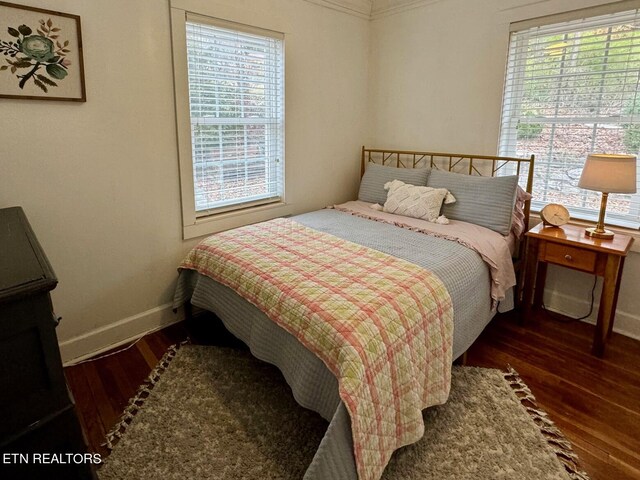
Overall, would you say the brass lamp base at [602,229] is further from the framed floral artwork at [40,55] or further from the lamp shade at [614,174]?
the framed floral artwork at [40,55]

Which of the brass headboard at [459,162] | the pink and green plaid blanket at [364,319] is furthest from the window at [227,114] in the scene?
the brass headboard at [459,162]

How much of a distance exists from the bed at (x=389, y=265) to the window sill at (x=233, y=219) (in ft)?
1.02

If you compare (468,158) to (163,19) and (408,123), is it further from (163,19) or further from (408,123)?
(163,19)

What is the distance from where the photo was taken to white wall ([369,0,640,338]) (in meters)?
2.70

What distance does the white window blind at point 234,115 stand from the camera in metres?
2.56

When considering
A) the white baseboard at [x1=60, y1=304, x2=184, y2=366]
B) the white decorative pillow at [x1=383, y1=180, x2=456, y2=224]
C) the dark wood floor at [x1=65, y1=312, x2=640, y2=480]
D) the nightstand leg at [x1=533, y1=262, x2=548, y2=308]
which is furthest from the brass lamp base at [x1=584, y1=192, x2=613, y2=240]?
the white baseboard at [x1=60, y1=304, x2=184, y2=366]

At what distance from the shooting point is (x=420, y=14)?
3.23 m

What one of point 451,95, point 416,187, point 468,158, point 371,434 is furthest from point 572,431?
point 451,95

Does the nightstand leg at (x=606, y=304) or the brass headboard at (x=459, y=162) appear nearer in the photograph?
the nightstand leg at (x=606, y=304)

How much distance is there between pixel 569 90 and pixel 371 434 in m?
2.54

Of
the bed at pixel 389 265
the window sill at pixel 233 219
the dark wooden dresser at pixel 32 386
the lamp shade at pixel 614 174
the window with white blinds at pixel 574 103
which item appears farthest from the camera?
the window sill at pixel 233 219

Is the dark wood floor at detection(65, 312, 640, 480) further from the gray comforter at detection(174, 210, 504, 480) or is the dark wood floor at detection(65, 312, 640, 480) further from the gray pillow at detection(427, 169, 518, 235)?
the gray pillow at detection(427, 169, 518, 235)

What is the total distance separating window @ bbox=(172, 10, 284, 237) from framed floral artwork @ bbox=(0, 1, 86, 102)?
556 mm

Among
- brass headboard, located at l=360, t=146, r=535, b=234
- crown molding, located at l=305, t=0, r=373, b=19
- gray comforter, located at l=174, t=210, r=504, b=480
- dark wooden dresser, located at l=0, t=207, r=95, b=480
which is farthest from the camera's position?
crown molding, located at l=305, t=0, r=373, b=19
